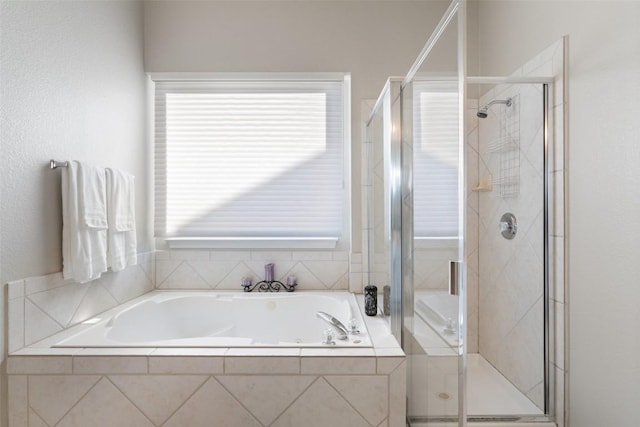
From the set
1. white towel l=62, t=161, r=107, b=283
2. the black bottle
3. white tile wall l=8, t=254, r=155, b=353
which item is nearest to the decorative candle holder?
the black bottle

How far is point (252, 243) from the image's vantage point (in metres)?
2.53

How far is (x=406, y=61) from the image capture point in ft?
8.05

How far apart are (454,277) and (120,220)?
1.81 m

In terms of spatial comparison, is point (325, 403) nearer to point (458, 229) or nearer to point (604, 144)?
point (458, 229)

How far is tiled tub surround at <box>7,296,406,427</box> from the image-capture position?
4.66 feet

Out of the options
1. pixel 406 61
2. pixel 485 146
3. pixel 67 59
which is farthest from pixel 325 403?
pixel 406 61

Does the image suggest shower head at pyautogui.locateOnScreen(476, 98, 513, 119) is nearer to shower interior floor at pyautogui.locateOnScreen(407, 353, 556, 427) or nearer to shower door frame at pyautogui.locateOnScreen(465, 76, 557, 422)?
shower door frame at pyautogui.locateOnScreen(465, 76, 557, 422)

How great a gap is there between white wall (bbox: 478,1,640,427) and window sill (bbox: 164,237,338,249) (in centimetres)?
150

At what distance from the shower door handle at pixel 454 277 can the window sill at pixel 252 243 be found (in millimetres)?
1448

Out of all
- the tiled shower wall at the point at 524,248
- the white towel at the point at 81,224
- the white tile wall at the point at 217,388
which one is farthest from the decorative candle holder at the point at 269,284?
→ the tiled shower wall at the point at 524,248

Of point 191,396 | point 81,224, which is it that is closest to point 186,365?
point 191,396

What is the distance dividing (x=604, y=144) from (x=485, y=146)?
749 millimetres

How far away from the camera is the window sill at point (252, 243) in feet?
8.30

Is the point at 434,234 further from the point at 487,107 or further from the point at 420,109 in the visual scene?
the point at 487,107
